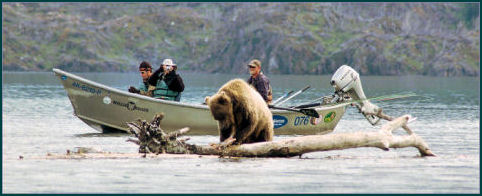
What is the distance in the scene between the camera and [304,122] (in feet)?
80.7

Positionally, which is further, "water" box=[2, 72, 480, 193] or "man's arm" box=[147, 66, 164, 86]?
"man's arm" box=[147, 66, 164, 86]

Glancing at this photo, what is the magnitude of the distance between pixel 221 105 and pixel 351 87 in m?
8.52

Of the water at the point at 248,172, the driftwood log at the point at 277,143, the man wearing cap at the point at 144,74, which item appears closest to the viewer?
the water at the point at 248,172

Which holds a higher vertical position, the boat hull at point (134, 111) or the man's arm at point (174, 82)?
the man's arm at point (174, 82)

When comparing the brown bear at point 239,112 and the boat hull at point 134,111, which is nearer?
the brown bear at point 239,112

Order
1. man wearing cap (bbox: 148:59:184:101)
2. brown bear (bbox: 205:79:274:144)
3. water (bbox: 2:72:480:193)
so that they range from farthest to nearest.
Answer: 1. man wearing cap (bbox: 148:59:184:101)
2. brown bear (bbox: 205:79:274:144)
3. water (bbox: 2:72:480:193)

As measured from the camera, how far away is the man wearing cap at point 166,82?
22609mm

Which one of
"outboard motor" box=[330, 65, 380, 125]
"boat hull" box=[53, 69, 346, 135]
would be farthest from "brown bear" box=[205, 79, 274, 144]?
"outboard motor" box=[330, 65, 380, 125]

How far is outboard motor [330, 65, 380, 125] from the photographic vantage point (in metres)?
24.6

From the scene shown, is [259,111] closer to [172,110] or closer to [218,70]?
[172,110]

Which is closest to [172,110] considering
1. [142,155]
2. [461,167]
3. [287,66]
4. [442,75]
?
[142,155]

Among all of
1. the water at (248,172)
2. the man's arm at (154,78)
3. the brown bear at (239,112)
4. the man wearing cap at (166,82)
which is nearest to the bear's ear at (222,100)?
the brown bear at (239,112)

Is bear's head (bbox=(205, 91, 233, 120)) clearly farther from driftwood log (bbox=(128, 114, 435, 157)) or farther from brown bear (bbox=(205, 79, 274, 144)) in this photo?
driftwood log (bbox=(128, 114, 435, 157))

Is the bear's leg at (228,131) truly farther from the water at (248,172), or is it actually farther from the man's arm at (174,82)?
the man's arm at (174,82)
